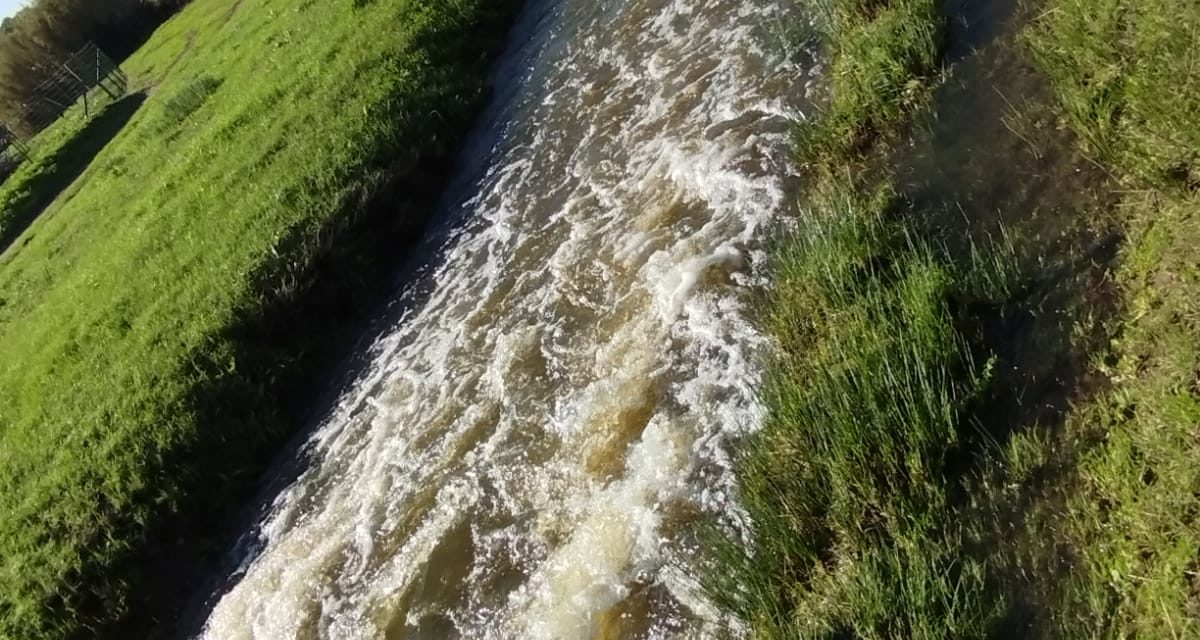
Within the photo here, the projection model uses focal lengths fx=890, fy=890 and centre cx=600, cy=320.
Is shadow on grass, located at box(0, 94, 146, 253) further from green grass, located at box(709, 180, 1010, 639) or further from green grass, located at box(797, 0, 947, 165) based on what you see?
green grass, located at box(709, 180, 1010, 639)

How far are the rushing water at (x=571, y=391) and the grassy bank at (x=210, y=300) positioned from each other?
1244mm

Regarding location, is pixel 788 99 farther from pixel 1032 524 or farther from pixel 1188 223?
pixel 1032 524

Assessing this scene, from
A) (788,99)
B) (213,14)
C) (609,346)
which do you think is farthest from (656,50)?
(213,14)

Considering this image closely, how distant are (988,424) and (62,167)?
115ft

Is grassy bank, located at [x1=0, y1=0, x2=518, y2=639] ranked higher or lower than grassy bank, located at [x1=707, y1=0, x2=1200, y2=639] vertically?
higher

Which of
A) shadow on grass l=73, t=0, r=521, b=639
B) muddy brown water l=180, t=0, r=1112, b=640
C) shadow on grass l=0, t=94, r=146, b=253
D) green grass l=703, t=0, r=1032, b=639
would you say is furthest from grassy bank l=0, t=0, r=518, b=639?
shadow on grass l=0, t=94, r=146, b=253

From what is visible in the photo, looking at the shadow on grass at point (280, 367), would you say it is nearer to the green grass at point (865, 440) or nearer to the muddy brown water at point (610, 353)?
the muddy brown water at point (610, 353)

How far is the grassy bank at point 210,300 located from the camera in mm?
10781

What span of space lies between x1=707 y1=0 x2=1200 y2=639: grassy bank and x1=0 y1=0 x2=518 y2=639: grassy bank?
730 cm

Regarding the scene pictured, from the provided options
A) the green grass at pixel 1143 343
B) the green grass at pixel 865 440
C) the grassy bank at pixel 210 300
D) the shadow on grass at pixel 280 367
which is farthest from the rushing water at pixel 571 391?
the green grass at pixel 1143 343

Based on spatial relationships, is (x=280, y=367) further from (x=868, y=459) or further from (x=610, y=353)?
(x=868, y=459)

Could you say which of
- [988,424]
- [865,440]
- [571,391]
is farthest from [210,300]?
[988,424]

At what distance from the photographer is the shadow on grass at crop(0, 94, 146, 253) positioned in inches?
1180

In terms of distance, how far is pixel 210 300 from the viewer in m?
13.1
